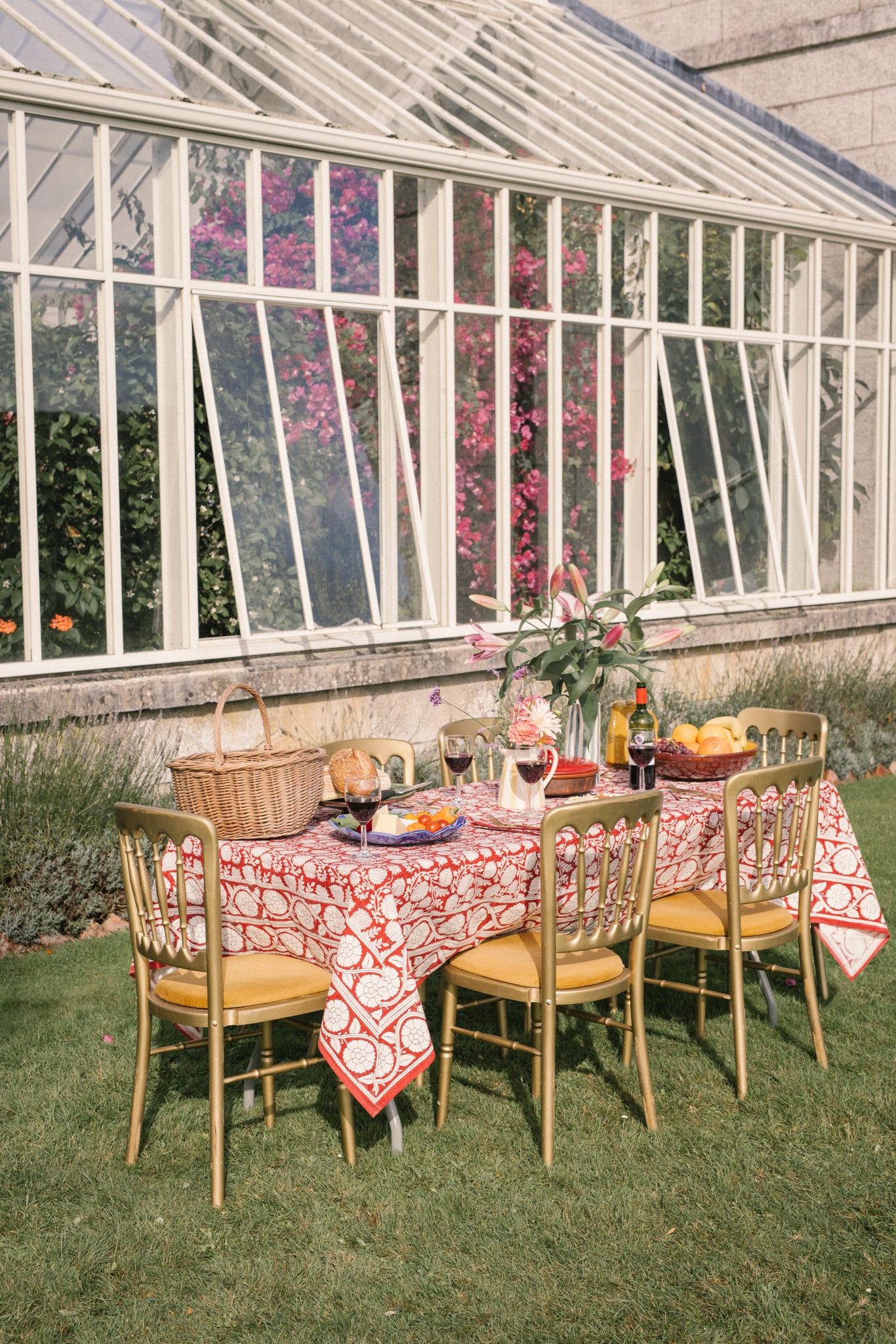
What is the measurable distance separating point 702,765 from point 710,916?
0.51 metres

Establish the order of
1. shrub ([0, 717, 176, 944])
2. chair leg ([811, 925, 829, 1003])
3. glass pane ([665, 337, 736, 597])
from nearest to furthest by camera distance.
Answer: chair leg ([811, 925, 829, 1003]), shrub ([0, 717, 176, 944]), glass pane ([665, 337, 736, 597])

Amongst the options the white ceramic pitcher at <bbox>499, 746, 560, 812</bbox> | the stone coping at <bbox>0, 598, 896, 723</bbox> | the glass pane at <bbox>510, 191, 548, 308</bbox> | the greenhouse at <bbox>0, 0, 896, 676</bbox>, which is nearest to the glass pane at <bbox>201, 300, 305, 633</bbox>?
the greenhouse at <bbox>0, 0, 896, 676</bbox>

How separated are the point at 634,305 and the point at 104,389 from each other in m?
3.81

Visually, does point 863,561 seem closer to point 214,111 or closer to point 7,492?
point 214,111

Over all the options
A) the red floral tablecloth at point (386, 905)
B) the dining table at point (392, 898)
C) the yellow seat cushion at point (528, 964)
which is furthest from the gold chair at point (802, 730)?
the yellow seat cushion at point (528, 964)

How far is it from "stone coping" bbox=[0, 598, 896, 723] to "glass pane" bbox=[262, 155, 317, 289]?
198 cm

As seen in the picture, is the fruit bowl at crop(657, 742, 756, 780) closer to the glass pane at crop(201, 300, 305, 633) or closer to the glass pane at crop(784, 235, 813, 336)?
the glass pane at crop(201, 300, 305, 633)

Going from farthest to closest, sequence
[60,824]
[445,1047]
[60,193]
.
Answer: [60,193], [60,824], [445,1047]

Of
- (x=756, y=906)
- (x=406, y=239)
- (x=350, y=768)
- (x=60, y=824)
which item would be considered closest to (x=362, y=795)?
(x=350, y=768)

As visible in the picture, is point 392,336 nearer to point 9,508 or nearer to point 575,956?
point 9,508

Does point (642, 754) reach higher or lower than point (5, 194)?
lower

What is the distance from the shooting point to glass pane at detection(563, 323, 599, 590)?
334 inches

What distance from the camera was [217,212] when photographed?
22.6 ft

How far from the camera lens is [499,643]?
4.50 meters
